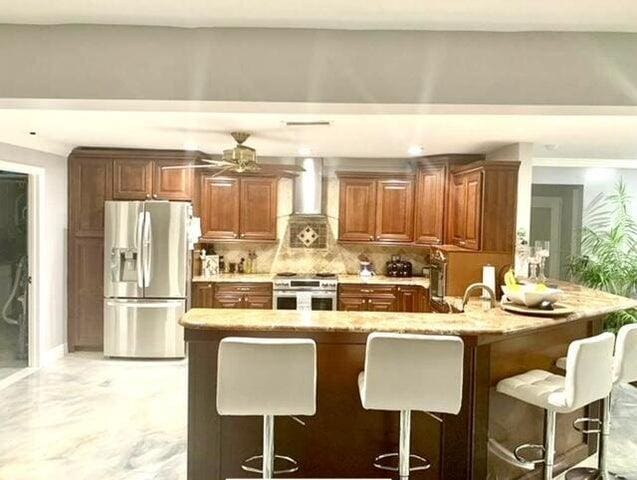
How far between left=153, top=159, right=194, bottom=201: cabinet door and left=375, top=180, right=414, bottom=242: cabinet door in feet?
7.65

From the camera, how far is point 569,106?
2121mm

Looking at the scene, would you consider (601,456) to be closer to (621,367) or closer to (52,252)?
(621,367)

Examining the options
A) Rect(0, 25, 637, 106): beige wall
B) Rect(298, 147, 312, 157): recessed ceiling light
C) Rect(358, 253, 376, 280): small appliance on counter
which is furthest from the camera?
Rect(358, 253, 376, 280): small appliance on counter

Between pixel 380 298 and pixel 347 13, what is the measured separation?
4.26 metres

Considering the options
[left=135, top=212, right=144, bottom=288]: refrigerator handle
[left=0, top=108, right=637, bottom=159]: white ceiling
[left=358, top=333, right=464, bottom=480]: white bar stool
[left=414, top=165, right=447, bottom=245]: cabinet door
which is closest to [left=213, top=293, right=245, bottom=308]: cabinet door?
[left=135, top=212, right=144, bottom=288]: refrigerator handle

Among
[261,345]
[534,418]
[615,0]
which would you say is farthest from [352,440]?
[615,0]

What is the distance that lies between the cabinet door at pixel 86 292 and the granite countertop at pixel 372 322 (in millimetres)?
3317

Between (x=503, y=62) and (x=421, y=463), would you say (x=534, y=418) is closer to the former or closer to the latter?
(x=421, y=463)

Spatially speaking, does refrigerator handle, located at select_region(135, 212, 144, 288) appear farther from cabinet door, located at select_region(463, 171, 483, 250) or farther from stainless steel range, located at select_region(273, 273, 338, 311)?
cabinet door, located at select_region(463, 171, 483, 250)

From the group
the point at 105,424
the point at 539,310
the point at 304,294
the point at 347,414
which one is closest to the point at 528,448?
the point at 539,310

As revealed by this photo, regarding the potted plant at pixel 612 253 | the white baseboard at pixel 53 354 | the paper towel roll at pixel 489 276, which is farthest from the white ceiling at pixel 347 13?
the white baseboard at pixel 53 354

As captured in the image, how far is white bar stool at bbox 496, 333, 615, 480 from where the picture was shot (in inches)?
99.2

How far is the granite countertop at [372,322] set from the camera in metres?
2.66

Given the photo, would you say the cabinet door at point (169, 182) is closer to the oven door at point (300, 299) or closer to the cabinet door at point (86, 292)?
the cabinet door at point (86, 292)
